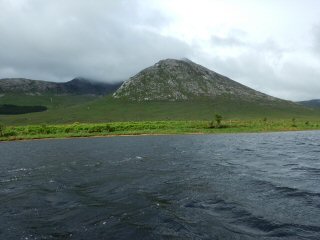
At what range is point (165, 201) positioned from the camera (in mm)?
26812

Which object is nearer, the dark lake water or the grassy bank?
the dark lake water

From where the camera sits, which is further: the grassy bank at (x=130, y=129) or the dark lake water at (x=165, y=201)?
the grassy bank at (x=130, y=129)

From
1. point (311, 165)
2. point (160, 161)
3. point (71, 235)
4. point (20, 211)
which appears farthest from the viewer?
point (160, 161)

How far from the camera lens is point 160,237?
1939 cm

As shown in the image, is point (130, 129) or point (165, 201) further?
point (130, 129)

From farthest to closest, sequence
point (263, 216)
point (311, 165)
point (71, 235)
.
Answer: point (311, 165) < point (263, 216) < point (71, 235)

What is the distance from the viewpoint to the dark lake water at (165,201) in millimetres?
20422

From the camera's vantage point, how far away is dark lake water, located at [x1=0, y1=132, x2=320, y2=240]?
67.0ft

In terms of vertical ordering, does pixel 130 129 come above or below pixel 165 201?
above

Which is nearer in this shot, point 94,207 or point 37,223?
point 37,223

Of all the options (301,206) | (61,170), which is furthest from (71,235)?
(61,170)

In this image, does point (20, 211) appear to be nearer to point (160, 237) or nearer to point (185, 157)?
point (160, 237)

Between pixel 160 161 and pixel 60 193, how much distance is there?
19.6 metres

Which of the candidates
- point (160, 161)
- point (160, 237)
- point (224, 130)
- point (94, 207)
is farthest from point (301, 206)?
point (224, 130)
